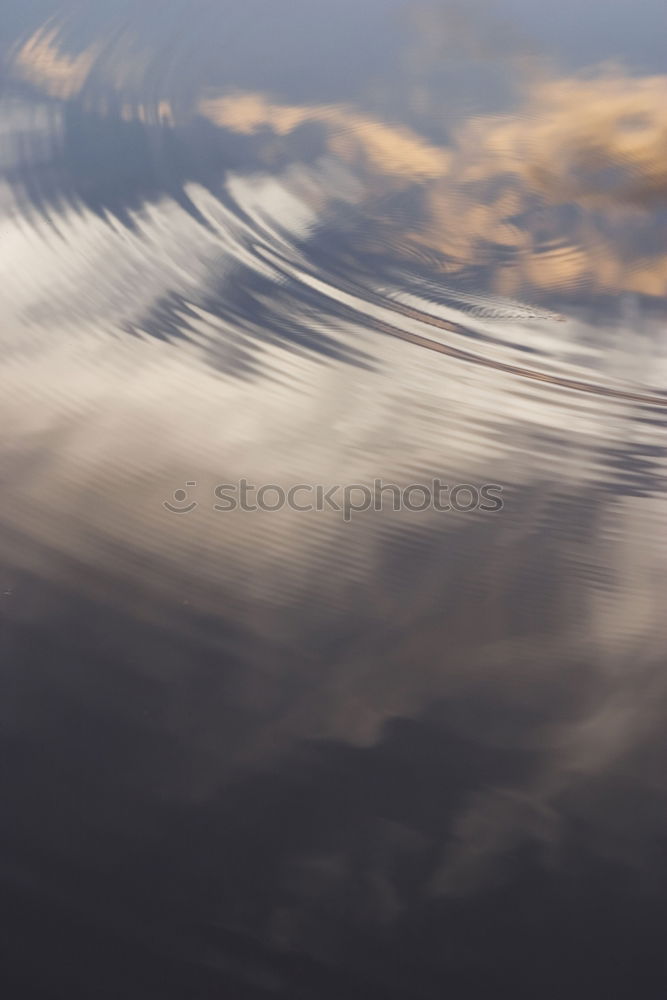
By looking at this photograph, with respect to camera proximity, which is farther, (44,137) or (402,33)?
(402,33)

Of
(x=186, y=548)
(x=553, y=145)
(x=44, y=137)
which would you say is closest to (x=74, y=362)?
(x=186, y=548)

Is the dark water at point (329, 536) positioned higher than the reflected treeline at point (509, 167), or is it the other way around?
the reflected treeline at point (509, 167)

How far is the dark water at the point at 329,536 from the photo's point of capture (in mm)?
293

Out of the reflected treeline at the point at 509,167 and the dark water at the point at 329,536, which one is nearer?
the dark water at the point at 329,536

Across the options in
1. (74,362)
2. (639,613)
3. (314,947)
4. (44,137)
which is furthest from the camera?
(44,137)

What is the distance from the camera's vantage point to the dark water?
293 millimetres

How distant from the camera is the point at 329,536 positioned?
409mm

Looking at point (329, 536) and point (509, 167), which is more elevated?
point (509, 167)

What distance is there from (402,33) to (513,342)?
415 millimetres

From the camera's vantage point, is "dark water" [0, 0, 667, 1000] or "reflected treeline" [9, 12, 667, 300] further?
"reflected treeline" [9, 12, 667, 300]

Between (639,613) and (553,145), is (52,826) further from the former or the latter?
(553,145)

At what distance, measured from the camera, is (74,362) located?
50cm

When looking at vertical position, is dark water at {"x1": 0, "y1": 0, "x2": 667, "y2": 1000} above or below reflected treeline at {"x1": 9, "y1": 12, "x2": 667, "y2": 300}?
below

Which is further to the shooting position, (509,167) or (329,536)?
(509,167)
